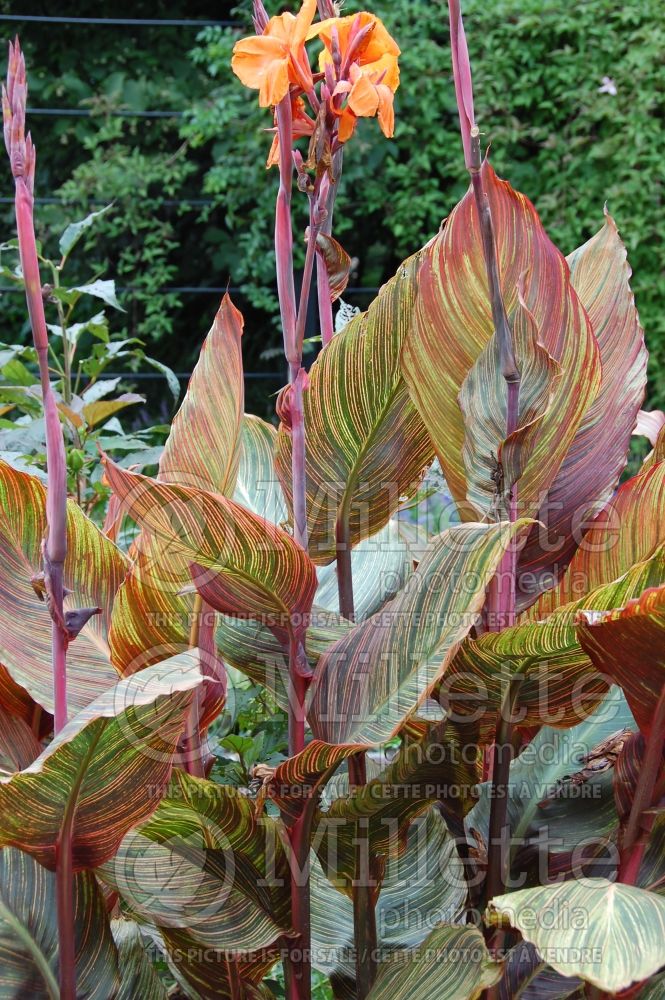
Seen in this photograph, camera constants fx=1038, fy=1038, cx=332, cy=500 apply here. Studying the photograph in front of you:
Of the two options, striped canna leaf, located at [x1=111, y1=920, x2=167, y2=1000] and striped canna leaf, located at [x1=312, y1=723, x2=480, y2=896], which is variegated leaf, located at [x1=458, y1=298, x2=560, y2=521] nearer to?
striped canna leaf, located at [x1=312, y1=723, x2=480, y2=896]

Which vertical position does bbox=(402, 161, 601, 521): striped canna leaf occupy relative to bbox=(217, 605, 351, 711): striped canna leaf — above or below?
above

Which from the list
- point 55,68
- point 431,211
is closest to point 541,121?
point 431,211

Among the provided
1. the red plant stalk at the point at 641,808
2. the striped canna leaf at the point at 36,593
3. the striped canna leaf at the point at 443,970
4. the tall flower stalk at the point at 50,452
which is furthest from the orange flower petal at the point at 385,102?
the striped canna leaf at the point at 443,970

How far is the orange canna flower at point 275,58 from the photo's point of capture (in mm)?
726

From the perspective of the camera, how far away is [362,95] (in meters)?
0.76

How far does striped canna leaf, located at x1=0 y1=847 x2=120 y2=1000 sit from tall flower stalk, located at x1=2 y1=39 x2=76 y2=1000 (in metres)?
0.04

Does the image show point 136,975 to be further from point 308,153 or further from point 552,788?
point 308,153

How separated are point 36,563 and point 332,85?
1.41ft

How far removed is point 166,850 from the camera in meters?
0.80

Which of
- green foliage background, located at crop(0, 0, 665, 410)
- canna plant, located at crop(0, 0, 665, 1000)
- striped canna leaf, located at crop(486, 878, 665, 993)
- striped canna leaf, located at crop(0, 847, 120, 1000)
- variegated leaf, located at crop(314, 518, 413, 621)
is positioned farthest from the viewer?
green foliage background, located at crop(0, 0, 665, 410)

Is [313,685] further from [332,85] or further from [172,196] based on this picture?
[172,196]

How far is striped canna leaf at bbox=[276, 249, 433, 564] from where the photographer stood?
2.69 feet

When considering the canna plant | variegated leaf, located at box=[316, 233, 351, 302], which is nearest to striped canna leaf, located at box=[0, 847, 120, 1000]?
the canna plant

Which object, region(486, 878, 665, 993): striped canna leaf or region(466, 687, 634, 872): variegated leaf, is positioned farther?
region(466, 687, 634, 872): variegated leaf
